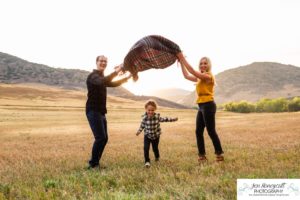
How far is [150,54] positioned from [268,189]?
4.25 metres

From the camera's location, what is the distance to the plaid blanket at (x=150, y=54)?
8320mm

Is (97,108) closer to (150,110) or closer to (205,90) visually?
(150,110)

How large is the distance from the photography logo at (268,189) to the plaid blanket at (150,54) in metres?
3.94

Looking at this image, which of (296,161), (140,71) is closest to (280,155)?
(296,161)

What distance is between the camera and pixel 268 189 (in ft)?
16.5

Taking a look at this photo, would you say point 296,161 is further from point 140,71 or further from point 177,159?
point 140,71

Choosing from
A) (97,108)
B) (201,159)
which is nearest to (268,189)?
(201,159)

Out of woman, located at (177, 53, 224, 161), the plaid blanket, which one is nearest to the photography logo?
woman, located at (177, 53, 224, 161)

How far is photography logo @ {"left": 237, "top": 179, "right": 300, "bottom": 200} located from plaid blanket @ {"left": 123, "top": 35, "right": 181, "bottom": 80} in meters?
3.94

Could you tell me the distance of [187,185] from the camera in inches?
243

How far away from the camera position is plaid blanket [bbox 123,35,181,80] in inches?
328

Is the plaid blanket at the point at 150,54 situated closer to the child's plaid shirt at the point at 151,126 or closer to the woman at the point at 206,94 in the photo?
the woman at the point at 206,94

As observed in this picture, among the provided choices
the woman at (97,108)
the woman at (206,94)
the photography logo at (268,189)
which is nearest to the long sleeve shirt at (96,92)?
the woman at (97,108)

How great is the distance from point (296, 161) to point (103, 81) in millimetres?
4642
